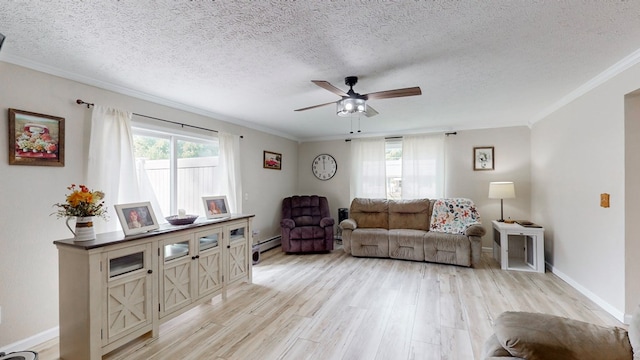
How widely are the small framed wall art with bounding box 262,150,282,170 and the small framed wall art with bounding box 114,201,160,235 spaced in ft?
9.22

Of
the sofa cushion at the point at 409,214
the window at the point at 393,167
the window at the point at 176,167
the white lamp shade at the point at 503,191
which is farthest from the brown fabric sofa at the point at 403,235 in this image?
the window at the point at 176,167

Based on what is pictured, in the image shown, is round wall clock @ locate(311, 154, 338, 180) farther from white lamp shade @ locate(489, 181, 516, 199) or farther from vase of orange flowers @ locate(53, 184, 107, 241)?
vase of orange flowers @ locate(53, 184, 107, 241)

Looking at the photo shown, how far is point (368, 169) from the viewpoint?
5.80 meters

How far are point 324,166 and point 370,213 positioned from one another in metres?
1.62

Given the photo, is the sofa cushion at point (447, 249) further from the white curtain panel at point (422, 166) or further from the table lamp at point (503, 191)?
the white curtain panel at point (422, 166)

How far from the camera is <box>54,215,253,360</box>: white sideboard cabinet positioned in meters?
1.97

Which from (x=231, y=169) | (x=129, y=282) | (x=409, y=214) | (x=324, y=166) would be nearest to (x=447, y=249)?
(x=409, y=214)

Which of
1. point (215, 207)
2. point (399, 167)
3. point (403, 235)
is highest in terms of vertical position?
point (399, 167)

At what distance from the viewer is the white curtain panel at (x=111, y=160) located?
2680mm

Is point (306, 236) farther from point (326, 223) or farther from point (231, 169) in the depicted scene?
point (231, 169)

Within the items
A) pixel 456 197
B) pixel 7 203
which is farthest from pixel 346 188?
pixel 7 203

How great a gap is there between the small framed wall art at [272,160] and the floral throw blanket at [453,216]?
3.15m

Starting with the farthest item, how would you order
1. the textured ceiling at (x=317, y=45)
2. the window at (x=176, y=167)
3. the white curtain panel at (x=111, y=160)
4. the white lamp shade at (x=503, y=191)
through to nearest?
the white lamp shade at (x=503, y=191) → the window at (x=176, y=167) → the white curtain panel at (x=111, y=160) → the textured ceiling at (x=317, y=45)

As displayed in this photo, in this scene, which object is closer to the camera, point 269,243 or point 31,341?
point 31,341
